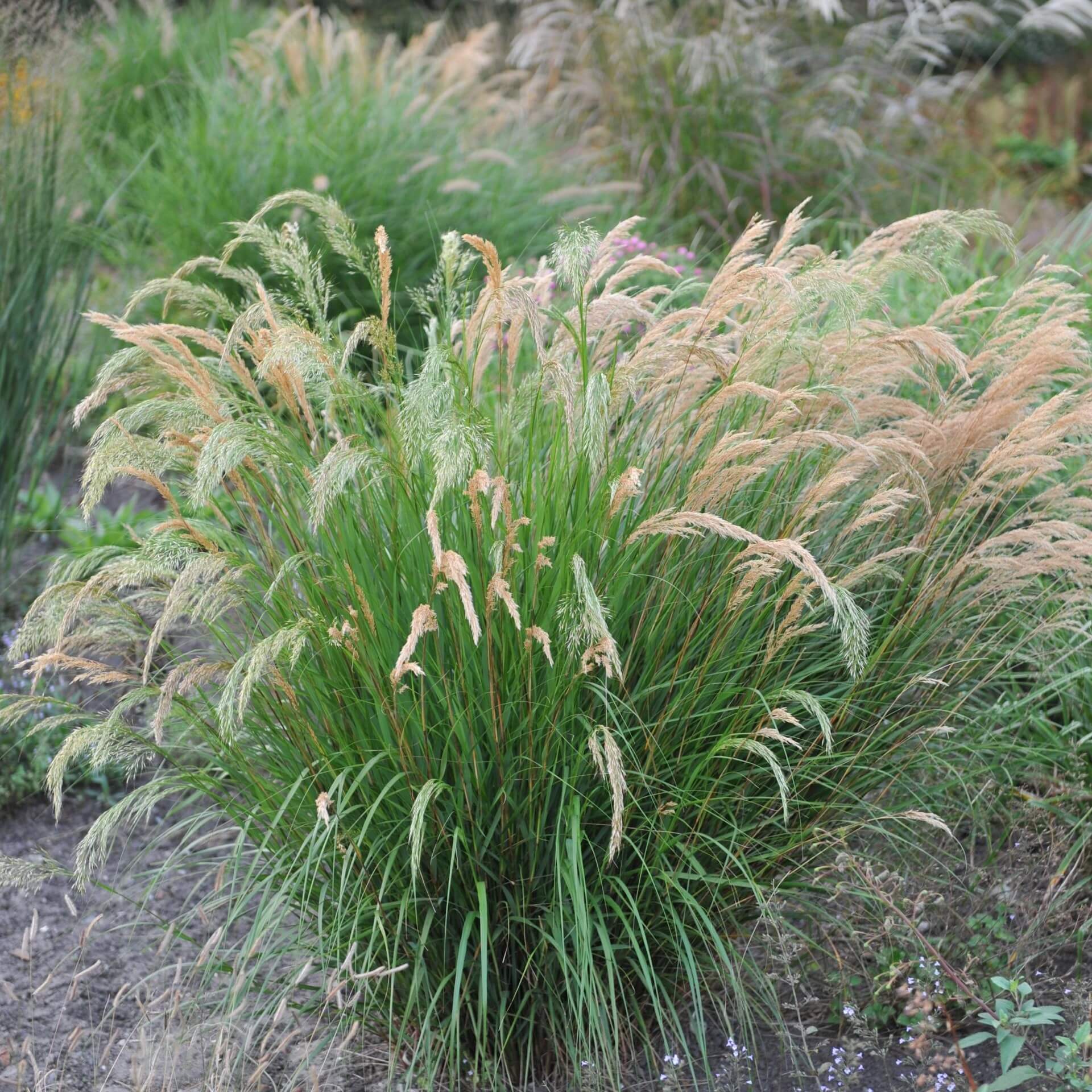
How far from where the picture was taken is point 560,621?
7.74 ft

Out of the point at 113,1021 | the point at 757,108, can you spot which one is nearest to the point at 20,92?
the point at 113,1021

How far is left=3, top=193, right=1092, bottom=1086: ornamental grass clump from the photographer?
2.32 m

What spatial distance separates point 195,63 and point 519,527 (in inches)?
260

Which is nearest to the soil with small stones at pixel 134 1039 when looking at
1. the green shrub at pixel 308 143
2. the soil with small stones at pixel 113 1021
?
the soil with small stones at pixel 113 1021

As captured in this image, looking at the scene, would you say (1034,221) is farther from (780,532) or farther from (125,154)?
(780,532)

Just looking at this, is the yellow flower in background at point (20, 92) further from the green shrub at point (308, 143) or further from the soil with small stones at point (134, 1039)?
the soil with small stones at point (134, 1039)

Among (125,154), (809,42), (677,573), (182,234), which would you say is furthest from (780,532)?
(809,42)

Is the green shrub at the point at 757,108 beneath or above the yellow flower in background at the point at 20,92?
beneath

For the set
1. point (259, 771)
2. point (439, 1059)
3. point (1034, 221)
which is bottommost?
point (1034, 221)

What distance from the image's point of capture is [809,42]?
7887mm

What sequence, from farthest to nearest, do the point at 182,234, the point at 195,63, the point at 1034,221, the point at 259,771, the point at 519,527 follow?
1. the point at 1034,221
2. the point at 195,63
3. the point at 182,234
4. the point at 259,771
5. the point at 519,527

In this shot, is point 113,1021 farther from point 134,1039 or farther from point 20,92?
point 20,92

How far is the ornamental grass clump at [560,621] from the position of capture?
7.60 feet

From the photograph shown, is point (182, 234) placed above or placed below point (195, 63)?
below
